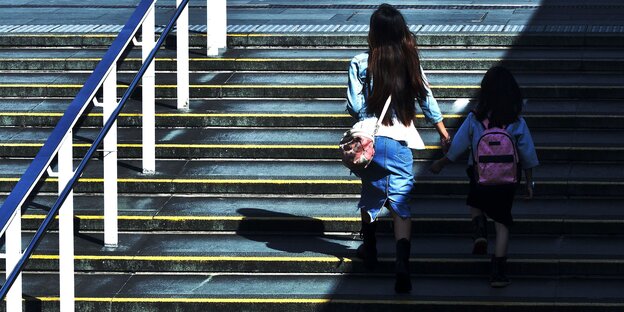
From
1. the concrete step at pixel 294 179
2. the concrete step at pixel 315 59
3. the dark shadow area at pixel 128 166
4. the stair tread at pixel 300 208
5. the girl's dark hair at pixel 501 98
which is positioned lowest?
the stair tread at pixel 300 208

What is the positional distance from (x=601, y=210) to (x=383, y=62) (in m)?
1.91

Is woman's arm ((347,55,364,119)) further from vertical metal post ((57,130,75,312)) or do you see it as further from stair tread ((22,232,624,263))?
vertical metal post ((57,130,75,312))

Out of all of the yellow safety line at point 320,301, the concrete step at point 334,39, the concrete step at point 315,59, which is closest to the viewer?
the yellow safety line at point 320,301

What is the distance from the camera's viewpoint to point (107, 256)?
28.2 feet

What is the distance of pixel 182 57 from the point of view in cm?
1027

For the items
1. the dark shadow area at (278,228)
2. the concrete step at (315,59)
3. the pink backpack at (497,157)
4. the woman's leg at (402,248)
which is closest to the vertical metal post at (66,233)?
the dark shadow area at (278,228)

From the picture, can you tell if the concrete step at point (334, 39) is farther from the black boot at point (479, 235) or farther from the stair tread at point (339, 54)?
the black boot at point (479, 235)

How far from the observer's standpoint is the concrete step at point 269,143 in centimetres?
953

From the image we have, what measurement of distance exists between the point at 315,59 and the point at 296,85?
0.49 metres

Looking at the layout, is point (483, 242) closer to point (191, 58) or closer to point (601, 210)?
→ point (601, 210)

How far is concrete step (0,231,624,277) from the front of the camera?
8.34 meters

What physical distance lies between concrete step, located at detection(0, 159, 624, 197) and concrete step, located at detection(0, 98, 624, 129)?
20.2 inches

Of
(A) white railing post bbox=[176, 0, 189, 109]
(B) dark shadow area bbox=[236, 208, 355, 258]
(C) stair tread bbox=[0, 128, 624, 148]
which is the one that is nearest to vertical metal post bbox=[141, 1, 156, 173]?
(C) stair tread bbox=[0, 128, 624, 148]

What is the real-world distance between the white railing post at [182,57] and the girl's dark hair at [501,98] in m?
2.97
